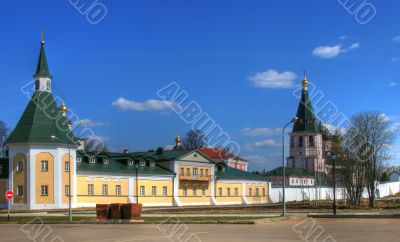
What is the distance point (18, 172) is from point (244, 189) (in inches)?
1499

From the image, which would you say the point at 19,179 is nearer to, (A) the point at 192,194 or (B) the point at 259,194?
(A) the point at 192,194

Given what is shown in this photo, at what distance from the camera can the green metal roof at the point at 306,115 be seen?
123 m

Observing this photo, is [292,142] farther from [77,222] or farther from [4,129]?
[77,222]

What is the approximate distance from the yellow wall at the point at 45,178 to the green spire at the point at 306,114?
67.9 metres

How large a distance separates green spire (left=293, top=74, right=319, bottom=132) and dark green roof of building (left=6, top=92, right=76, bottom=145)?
64018mm

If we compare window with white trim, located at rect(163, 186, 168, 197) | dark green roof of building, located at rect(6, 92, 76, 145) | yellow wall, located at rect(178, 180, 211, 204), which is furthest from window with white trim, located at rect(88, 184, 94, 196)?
yellow wall, located at rect(178, 180, 211, 204)

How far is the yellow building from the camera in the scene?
63.2 meters

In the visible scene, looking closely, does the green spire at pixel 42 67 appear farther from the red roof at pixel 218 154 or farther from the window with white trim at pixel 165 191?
the red roof at pixel 218 154

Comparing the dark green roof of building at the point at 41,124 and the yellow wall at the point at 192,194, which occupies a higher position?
the dark green roof of building at the point at 41,124

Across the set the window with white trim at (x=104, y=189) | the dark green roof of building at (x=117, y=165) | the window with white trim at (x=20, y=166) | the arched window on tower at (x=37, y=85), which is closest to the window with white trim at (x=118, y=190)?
the window with white trim at (x=104, y=189)

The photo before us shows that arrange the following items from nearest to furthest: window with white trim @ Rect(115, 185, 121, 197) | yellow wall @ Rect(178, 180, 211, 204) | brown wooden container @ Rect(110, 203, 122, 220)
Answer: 1. brown wooden container @ Rect(110, 203, 122, 220)
2. window with white trim @ Rect(115, 185, 121, 197)
3. yellow wall @ Rect(178, 180, 211, 204)

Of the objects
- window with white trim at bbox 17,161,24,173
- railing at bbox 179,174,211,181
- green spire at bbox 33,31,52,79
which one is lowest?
railing at bbox 179,174,211,181

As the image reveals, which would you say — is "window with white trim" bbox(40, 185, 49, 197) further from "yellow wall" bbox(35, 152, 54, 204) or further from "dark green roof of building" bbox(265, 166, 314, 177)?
"dark green roof of building" bbox(265, 166, 314, 177)

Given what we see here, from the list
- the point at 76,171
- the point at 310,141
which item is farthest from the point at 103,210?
the point at 310,141
